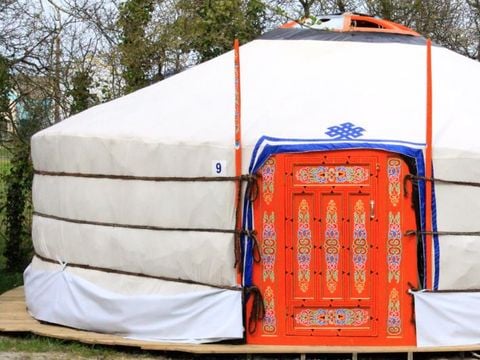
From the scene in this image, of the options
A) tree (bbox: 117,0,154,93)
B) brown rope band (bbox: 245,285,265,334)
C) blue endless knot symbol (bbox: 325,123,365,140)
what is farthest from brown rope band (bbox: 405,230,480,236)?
tree (bbox: 117,0,154,93)

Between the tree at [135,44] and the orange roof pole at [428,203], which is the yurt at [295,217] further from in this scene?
the tree at [135,44]

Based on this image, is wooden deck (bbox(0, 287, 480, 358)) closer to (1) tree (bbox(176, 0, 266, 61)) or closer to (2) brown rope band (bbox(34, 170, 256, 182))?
(2) brown rope band (bbox(34, 170, 256, 182))

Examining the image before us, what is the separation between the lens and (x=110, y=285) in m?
5.75

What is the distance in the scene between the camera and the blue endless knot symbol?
17.3ft

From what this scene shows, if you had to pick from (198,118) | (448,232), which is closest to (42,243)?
(198,118)

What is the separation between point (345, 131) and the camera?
5301mm

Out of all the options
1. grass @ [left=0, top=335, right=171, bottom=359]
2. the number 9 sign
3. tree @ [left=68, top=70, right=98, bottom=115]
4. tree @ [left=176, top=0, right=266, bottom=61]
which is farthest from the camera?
tree @ [left=68, top=70, right=98, bottom=115]

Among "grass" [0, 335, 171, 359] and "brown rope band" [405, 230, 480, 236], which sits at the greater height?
"brown rope band" [405, 230, 480, 236]

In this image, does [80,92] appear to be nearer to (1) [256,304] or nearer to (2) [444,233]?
(1) [256,304]

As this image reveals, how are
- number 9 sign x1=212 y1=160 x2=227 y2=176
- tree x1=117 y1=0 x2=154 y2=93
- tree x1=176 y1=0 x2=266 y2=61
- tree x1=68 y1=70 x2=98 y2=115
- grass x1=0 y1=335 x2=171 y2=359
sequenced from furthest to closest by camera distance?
1. tree x1=117 y1=0 x2=154 y2=93
2. tree x1=68 y1=70 x2=98 y2=115
3. tree x1=176 y1=0 x2=266 y2=61
4. grass x1=0 y1=335 x2=171 y2=359
5. number 9 sign x1=212 y1=160 x2=227 y2=176

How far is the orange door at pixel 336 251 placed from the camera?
5.31m

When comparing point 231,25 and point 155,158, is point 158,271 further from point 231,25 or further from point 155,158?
point 231,25

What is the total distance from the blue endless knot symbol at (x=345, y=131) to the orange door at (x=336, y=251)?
18 cm

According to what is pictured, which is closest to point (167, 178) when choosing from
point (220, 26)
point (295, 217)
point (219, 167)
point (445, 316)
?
point (219, 167)
